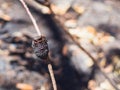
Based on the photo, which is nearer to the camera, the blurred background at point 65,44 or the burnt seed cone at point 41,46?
the burnt seed cone at point 41,46

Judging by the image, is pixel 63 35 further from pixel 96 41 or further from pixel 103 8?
pixel 103 8

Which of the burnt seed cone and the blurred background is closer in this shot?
the burnt seed cone

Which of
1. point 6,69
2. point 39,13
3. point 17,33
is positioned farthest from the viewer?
point 39,13

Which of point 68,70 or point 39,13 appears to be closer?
point 68,70

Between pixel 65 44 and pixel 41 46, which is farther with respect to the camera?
pixel 65 44

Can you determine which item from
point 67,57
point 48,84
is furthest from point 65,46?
point 48,84

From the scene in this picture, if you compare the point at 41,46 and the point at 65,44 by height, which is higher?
the point at 65,44

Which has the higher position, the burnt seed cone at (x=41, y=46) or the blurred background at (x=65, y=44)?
the blurred background at (x=65, y=44)

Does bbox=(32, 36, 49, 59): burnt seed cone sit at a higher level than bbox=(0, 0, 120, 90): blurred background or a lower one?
lower
